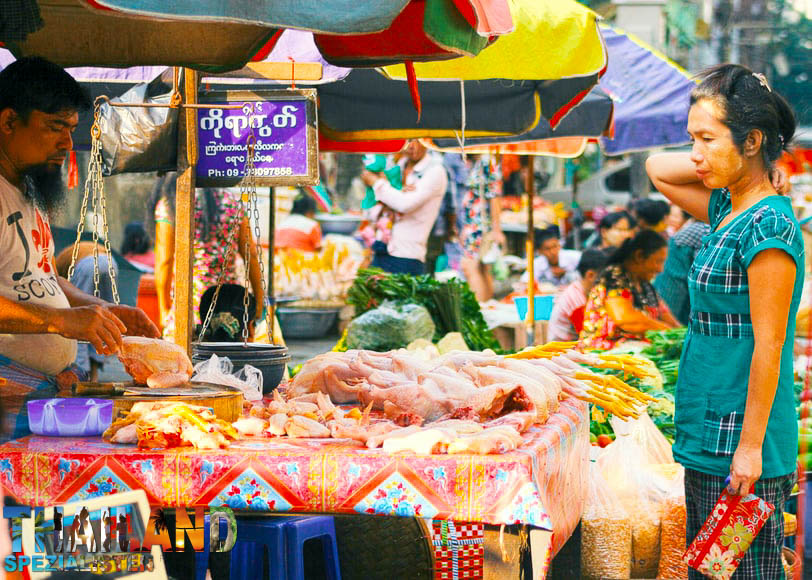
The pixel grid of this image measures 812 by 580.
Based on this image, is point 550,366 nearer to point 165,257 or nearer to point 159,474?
point 159,474

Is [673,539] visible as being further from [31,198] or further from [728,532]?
[31,198]

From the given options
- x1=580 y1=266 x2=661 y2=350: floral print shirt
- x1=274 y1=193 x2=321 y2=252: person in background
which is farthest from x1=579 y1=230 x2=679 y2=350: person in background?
x1=274 y1=193 x2=321 y2=252: person in background

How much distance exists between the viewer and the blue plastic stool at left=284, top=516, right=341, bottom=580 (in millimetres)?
3516

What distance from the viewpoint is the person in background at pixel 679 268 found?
7148 mm

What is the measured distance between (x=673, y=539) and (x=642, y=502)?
214 mm

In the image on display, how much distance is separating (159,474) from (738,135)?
204 centimetres

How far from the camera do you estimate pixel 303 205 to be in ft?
52.0

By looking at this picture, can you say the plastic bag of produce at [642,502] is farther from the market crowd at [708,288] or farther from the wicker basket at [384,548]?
the market crowd at [708,288]

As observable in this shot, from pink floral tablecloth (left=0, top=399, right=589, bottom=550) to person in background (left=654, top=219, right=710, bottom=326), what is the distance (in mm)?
4484

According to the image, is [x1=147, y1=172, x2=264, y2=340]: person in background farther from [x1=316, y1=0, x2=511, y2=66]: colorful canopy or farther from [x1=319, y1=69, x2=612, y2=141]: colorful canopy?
[x1=316, y1=0, x2=511, y2=66]: colorful canopy

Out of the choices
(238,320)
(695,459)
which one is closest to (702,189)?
(695,459)

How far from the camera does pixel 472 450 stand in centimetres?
296

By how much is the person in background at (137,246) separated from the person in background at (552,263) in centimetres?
460

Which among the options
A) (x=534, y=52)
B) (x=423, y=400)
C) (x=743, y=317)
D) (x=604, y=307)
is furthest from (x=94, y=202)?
(x=604, y=307)
